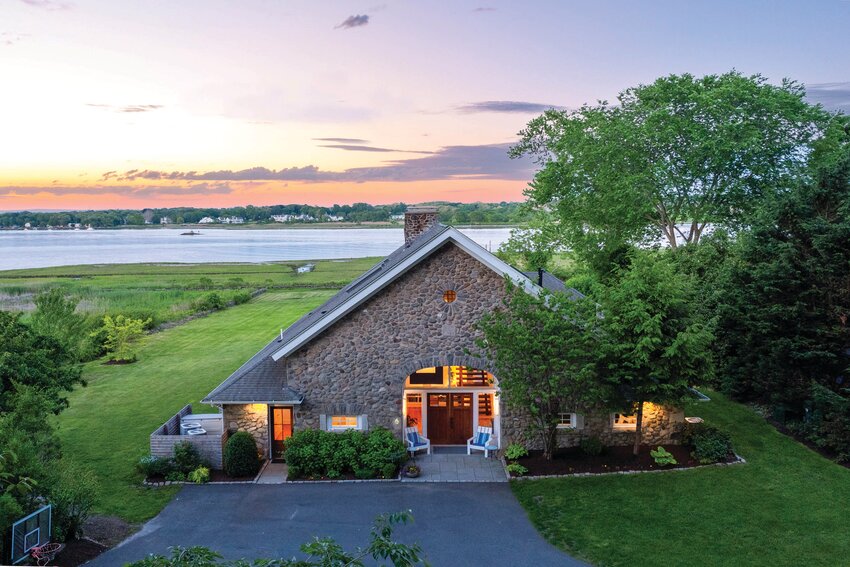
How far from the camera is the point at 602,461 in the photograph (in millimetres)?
18312

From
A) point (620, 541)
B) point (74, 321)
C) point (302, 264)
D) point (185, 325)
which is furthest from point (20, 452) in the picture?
point (302, 264)

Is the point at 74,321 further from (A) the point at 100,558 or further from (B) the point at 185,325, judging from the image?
(A) the point at 100,558

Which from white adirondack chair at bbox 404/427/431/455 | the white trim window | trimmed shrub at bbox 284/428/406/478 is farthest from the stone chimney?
the white trim window

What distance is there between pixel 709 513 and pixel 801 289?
9401 millimetres

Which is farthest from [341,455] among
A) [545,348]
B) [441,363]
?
[545,348]

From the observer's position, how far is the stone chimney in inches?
1093

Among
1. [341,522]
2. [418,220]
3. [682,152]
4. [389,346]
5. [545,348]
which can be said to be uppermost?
[682,152]

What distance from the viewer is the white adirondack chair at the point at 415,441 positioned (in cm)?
1933

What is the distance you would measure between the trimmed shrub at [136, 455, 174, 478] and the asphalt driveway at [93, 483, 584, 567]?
1.23m

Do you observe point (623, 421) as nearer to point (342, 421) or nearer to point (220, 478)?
point (342, 421)

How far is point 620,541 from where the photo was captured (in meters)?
13.9

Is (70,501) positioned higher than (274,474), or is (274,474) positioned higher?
(70,501)

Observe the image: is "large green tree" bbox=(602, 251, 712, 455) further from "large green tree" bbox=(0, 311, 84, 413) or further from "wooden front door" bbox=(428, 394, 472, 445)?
"large green tree" bbox=(0, 311, 84, 413)

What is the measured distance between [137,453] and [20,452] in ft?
27.4
